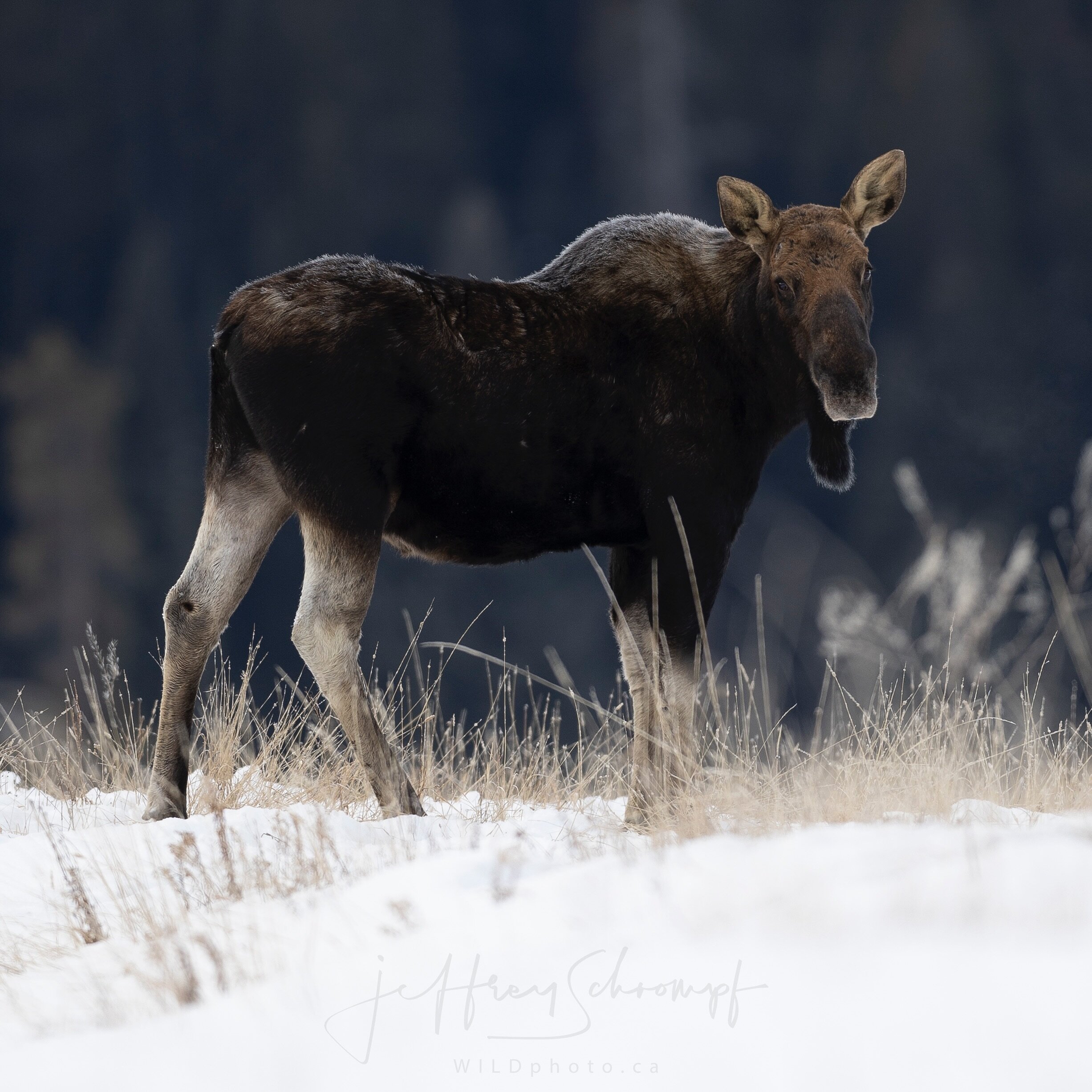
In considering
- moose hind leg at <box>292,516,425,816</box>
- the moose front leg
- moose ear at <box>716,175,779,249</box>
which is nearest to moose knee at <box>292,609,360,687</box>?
moose hind leg at <box>292,516,425,816</box>

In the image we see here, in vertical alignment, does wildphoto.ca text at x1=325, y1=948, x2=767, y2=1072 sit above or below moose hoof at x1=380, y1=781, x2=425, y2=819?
above

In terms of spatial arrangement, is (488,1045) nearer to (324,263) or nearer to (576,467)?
(576,467)

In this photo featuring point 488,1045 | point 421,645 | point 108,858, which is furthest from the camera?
point 421,645

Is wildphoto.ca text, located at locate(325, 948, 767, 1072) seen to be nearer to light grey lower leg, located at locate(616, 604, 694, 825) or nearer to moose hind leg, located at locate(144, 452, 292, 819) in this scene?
light grey lower leg, located at locate(616, 604, 694, 825)

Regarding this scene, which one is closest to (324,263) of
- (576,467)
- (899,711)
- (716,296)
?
(576,467)

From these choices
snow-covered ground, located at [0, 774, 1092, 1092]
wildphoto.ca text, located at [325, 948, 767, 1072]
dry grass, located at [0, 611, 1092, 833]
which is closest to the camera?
snow-covered ground, located at [0, 774, 1092, 1092]

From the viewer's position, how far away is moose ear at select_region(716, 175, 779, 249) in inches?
192

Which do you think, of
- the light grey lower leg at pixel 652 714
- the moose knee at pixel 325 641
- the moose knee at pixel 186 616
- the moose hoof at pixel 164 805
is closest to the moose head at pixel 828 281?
the light grey lower leg at pixel 652 714

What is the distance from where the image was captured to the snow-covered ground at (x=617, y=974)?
2004 millimetres

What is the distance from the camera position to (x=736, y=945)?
7.56ft

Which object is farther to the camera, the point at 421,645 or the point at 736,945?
the point at 421,645

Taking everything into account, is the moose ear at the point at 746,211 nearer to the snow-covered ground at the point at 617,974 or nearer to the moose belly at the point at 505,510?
the moose belly at the point at 505,510

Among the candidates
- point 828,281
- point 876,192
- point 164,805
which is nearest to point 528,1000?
point 164,805

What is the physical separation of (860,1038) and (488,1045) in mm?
632
